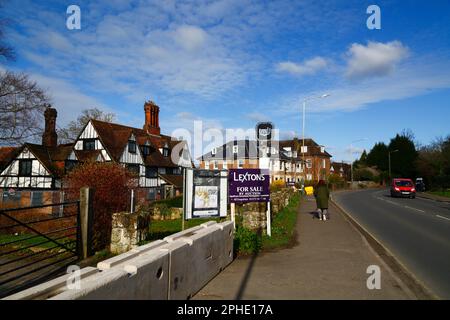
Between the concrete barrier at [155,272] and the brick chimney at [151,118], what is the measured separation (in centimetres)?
4681

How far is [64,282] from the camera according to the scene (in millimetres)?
3451

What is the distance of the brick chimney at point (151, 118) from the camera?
52.8 m

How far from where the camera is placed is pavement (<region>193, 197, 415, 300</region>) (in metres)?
5.84

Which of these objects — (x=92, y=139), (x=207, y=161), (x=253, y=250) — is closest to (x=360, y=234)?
(x=253, y=250)

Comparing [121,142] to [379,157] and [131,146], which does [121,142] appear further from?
[379,157]

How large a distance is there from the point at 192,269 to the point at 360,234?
855 centimetres

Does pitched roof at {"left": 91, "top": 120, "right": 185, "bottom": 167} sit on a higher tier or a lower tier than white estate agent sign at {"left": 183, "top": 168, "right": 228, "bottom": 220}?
higher

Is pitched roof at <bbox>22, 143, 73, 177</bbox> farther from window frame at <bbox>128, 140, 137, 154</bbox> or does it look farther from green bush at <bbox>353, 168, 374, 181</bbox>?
green bush at <bbox>353, 168, 374, 181</bbox>

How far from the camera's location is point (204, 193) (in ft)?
32.8

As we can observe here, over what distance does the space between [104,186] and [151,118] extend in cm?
4060

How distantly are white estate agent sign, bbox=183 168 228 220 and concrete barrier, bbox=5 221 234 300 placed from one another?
6.79 feet

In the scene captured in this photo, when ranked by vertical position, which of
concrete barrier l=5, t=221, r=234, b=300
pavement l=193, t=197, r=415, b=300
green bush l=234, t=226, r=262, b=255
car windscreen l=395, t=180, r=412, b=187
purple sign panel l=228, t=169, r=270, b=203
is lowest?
pavement l=193, t=197, r=415, b=300

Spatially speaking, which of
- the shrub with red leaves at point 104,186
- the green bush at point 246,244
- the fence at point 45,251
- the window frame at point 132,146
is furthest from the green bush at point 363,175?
the fence at point 45,251

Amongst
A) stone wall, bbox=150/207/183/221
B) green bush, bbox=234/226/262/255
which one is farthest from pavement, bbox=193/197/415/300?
stone wall, bbox=150/207/183/221
